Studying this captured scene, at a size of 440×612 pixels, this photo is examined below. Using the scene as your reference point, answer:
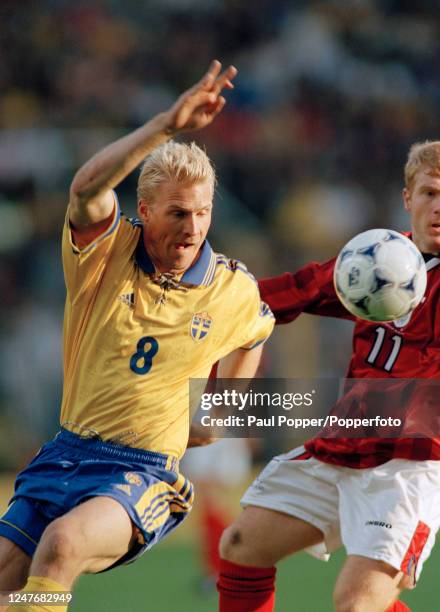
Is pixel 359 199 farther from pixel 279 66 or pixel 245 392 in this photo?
pixel 245 392

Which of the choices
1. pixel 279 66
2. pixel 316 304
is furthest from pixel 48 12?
pixel 316 304

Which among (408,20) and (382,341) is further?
(408,20)

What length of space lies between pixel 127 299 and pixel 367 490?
1220mm

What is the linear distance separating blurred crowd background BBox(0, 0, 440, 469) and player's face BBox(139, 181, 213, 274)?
17.7 feet

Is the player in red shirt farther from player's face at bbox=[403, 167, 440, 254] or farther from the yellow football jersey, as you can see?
the yellow football jersey

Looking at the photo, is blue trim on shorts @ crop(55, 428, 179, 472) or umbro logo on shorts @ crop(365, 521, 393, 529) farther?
umbro logo on shorts @ crop(365, 521, 393, 529)

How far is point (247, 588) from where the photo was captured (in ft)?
14.2

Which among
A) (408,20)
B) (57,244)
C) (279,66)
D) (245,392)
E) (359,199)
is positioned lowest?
(245,392)

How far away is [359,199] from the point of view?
1136 cm

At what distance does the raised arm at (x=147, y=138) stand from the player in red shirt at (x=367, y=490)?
1210 mm

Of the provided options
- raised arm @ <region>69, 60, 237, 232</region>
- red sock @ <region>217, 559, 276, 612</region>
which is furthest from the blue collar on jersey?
red sock @ <region>217, 559, 276, 612</region>

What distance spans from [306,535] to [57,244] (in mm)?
6531

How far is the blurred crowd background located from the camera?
980cm

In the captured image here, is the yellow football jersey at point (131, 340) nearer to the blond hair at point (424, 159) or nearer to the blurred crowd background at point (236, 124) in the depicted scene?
the blond hair at point (424, 159)
